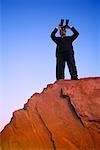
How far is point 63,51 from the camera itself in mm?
12594

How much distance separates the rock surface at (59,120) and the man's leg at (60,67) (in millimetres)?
922

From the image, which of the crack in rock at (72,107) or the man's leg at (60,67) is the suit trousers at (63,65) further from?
the crack in rock at (72,107)

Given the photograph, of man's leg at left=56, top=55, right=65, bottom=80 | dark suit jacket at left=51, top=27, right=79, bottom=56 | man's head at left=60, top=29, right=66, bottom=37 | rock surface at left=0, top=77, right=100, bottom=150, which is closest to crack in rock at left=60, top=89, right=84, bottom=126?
rock surface at left=0, top=77, right=100, bottom=150

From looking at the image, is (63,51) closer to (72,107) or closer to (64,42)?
(64,42)

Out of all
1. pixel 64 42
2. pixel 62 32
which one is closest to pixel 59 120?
pixel 64 42

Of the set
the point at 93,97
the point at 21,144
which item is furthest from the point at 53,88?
the point at 21,144

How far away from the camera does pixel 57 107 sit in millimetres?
10805

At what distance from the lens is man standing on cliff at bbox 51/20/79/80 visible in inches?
492

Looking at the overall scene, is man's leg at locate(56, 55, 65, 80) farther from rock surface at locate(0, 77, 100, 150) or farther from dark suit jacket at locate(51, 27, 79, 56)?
rock surface at locate(0, 77, 100, 150)

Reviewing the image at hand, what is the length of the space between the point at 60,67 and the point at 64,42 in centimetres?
98

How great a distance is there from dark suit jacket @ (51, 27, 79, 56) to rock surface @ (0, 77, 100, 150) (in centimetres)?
150

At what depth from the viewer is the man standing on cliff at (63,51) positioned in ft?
41.0

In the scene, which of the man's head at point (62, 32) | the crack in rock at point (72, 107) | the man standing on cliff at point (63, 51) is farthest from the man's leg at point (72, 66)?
the crack in rock at point (72, 107)

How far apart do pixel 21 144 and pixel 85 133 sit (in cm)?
208
